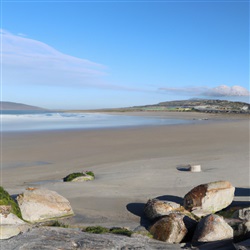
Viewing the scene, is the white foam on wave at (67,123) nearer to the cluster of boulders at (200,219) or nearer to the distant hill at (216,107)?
the cluster of boulders at (200,219)

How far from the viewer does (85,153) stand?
59.1ft

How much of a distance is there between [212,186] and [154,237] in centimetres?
232

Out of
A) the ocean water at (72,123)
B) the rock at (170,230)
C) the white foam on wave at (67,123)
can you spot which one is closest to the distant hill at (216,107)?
the ocean water at (72,123)

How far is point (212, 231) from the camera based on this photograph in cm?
619

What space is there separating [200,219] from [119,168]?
22.7 feet

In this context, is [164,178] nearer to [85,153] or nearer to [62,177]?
[62,177]

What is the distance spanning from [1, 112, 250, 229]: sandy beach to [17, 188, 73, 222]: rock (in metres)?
0.39

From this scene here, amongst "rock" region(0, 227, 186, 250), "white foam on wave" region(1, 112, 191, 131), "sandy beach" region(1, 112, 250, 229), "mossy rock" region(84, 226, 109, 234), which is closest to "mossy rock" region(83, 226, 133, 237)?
"mossy rock" region(84, 226, 109, 234)

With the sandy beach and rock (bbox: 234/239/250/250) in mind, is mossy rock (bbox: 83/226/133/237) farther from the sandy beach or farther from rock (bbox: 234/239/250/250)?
rock (bbox: 234/239/250/250)

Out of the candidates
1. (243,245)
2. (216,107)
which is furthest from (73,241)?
(216,107)

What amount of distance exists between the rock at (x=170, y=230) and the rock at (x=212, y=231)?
1.04 ft

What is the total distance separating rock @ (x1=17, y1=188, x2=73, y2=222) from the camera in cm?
765

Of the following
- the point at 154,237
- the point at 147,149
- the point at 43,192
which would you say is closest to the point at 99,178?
the point at 43,192

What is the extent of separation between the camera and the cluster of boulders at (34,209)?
7.00 metres
